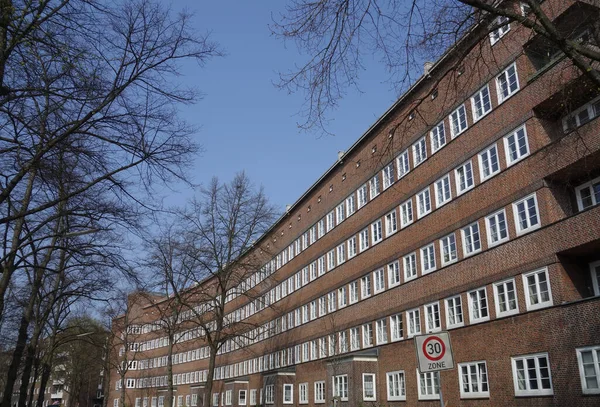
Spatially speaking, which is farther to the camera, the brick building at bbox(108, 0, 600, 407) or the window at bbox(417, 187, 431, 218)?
the window at bbox(417, 187, 431, 218)

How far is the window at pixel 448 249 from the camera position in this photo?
25438 millimetres

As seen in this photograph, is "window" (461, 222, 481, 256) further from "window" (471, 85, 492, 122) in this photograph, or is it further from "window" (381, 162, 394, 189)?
"window" (381, 162, 394, 189)

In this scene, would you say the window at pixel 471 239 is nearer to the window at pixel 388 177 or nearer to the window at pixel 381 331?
the window at pixel 388 177

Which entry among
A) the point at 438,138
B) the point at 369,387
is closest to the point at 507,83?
the point at 438,138

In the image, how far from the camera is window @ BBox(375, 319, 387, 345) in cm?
3087

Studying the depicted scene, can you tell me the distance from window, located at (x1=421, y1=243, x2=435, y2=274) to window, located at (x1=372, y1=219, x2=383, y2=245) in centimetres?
504

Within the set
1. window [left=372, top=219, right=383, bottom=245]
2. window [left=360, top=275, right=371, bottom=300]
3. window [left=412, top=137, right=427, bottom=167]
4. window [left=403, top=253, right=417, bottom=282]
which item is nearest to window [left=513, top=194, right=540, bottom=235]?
window [left=403, top=253, right=417, bottom=282]

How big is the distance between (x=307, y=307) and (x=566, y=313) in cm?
2780

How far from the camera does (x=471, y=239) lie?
2438cm

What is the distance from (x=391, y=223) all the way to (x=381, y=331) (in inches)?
245

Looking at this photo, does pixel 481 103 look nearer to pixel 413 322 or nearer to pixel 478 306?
pixel 478 306

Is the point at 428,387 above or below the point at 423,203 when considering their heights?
below

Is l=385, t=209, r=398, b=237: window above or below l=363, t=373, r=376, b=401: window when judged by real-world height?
above

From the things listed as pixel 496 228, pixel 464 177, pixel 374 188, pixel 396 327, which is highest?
pixel 374 188
